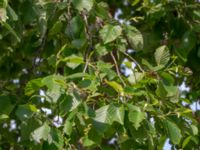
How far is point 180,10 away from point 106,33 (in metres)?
0.82

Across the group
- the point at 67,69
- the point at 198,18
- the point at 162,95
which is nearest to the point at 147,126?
the point at 162,95

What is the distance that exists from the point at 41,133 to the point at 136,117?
0.91 ft

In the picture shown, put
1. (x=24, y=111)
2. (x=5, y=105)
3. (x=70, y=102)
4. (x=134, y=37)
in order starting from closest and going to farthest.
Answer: (x=70, y=102), (x=24, y=111), (x=5, y=105), (x=134, y=37)

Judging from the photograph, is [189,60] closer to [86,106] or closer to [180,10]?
[180,10]

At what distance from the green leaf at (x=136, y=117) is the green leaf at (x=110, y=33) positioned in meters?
0.42

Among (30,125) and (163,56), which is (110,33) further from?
(30,125)

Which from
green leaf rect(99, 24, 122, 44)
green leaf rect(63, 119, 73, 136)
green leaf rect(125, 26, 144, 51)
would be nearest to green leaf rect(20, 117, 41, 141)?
green leaf rect(63, 119, 73, 136)

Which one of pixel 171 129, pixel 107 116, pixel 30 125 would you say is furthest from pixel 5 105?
pixel 171 129

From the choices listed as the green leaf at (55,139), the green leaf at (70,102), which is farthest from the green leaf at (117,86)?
the green leaf at (55,139)

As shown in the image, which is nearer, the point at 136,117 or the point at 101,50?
the point at 136,117

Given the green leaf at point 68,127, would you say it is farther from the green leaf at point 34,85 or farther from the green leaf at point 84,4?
the green leaf at point 84,4

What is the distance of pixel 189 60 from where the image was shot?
105 inches

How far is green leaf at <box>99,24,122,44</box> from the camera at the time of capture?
6.24 feet

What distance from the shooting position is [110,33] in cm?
191
